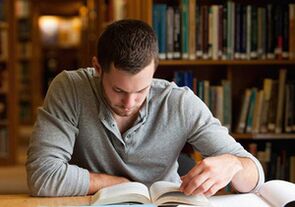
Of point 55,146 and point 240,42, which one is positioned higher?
point 240,42

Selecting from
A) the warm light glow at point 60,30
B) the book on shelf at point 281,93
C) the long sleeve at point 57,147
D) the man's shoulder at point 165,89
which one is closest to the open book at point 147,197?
the long sleeve at point 57,147

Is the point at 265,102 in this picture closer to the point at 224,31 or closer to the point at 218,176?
the point at 224,31

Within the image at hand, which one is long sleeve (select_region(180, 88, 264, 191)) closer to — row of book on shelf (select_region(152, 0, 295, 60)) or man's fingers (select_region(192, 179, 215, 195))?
man's fingers (select_region(192, 179, 215, 195))

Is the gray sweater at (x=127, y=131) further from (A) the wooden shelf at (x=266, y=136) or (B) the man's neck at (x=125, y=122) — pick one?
(A) the wooden shelf at (x=266, y=136)

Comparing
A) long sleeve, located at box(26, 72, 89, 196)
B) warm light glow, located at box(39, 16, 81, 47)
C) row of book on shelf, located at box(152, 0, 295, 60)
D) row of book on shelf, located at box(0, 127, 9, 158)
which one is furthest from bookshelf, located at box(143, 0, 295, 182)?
warm light glow, located at box(39, 16, 81, 47)

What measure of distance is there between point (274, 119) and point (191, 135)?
1374 millimetres

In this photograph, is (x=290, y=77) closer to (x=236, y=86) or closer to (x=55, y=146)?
(x=236, y=86)

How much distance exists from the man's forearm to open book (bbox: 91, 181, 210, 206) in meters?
0.16

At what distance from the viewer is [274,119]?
2.85 m

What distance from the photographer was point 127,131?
1556 millimetres

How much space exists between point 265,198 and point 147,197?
1.07 ft

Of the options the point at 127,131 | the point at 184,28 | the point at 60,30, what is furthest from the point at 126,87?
the point at 60,30

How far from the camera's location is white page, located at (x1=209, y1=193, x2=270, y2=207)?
4.29 ft

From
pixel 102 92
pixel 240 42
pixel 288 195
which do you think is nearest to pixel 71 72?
pixel 102 92
